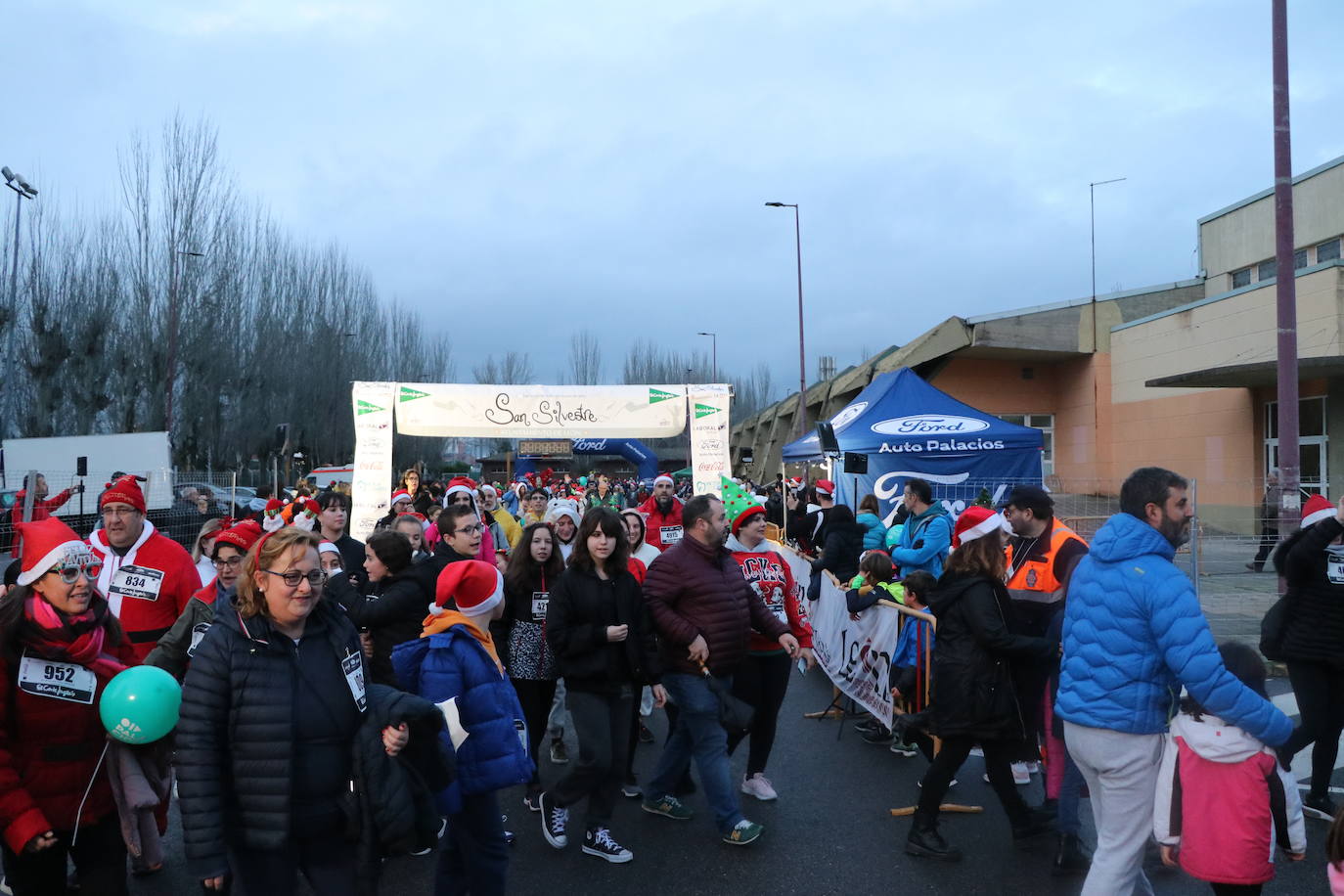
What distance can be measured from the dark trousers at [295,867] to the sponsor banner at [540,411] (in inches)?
437

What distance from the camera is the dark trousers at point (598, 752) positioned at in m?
4.84

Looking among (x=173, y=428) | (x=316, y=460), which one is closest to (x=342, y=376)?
(x=316, y=460)

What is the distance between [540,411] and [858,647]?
8022 mm

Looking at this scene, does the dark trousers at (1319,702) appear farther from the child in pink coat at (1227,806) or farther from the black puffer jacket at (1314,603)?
the child in pink coat at (1227,806)

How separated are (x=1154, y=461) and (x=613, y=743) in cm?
2397

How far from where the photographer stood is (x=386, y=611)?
4.92 meters

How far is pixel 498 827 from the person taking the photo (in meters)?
3.80

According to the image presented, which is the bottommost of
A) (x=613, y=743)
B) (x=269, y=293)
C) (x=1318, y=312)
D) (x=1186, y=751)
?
(x=613, y=743)

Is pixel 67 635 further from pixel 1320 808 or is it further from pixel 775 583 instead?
pixel 1320 808

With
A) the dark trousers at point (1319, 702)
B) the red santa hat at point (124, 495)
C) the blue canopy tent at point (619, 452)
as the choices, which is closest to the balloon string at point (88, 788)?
the red santa hat at point (124, 495)

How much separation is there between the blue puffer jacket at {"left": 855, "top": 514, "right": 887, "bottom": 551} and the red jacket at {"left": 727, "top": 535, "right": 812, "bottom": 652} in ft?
9.56

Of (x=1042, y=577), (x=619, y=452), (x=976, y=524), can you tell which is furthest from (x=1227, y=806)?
(x=619, y=452)

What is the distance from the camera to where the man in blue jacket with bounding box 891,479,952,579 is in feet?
23.9

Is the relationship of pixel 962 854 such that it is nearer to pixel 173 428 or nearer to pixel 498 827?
pixel 498 827
